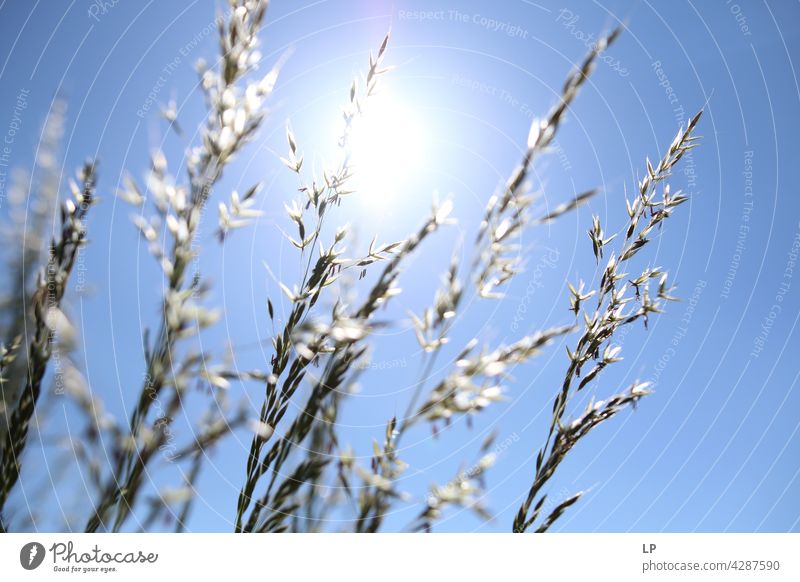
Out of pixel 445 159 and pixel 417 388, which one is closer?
pixel 417 388

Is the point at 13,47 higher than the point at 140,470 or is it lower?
higher

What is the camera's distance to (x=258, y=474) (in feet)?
2.29

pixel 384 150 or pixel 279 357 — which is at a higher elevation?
pixel 384 150

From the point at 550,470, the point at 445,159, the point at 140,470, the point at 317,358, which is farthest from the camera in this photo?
the point at 445,159

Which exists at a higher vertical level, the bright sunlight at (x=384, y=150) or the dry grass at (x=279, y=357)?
the bright sunlight at (x=384, y=150)

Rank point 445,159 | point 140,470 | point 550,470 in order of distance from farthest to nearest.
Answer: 1. point 445,159
2. point 550,470
3. point 140,470

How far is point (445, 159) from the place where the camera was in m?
1.24

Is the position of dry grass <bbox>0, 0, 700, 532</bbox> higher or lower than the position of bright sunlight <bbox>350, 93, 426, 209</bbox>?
lower

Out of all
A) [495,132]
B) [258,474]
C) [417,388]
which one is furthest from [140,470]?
[495,132]
